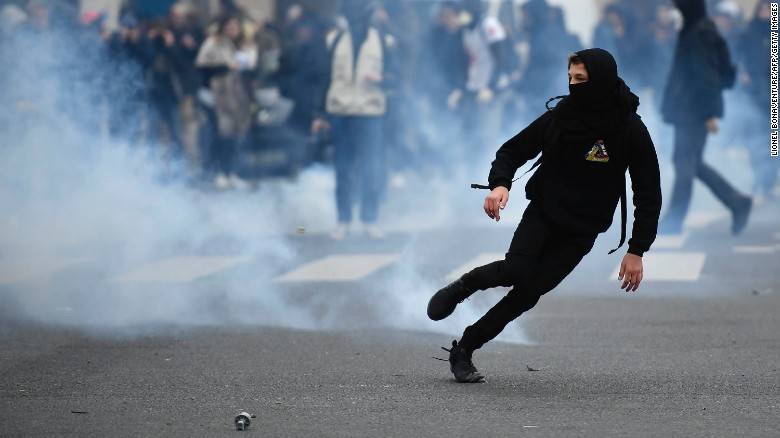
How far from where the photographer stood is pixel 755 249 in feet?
43.1

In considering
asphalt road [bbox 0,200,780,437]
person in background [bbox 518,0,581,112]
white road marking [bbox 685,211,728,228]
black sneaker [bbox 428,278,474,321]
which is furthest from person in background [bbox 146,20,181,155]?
black sneaker [bbox 428,278,474,321]

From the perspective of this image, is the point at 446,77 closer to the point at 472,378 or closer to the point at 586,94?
the point at 472,378

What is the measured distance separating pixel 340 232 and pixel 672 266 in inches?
132

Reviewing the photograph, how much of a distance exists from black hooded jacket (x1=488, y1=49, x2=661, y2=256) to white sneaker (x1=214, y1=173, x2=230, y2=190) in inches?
410

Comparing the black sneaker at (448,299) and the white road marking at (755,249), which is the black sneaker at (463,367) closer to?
the black sneaker at (448,299)

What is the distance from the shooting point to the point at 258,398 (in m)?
6.86

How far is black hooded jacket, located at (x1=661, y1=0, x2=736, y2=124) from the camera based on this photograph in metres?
13.7

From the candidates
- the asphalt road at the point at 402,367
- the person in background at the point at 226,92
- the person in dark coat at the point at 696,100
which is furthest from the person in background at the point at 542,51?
the asphalt road at the point at 402,367

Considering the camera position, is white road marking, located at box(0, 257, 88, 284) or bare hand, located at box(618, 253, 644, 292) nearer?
bare hand, located at box(618, 253, 644, 292)

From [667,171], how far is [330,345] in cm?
1104

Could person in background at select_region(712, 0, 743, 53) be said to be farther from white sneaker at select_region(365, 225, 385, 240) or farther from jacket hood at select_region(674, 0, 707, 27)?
white sneaker at select_region(365, 225, 385, 240)

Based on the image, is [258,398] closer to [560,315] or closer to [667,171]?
[560,315]

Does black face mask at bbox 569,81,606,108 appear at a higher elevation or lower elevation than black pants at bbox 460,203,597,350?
higher

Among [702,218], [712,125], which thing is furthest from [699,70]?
[702,218]
